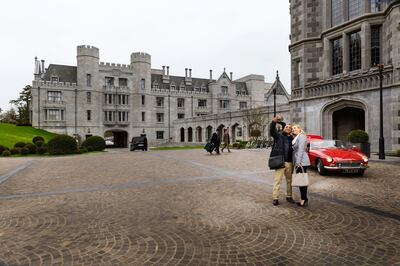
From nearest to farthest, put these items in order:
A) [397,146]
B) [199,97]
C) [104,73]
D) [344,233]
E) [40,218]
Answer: [344,233] < [40,218] < [397,146] < [104,73] < [199,97]

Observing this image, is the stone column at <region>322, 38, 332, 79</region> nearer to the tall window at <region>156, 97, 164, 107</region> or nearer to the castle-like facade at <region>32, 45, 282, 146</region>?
the castle-like facade at <region>32, 45, 282, 146</region>

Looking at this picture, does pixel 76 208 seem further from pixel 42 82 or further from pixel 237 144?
pixel 42 82

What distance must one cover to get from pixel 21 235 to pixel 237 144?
1114 inches

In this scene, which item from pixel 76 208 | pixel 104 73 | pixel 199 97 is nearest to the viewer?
pixel 76 208

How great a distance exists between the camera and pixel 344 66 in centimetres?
2047

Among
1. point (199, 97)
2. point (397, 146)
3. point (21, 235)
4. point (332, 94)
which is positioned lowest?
point (21, 235)

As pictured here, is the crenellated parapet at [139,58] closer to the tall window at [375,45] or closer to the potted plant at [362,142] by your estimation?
the tall window at [375,45]

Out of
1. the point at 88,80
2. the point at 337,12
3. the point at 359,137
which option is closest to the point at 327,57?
the point at 337,12

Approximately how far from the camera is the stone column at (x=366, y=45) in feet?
61.9

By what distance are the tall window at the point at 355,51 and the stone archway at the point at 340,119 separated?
311 centimetres

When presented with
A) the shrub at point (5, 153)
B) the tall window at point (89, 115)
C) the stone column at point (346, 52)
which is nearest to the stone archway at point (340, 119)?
the stone column at point (346, 52)

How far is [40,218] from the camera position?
17.4 ft

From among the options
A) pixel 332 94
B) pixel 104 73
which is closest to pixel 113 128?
pixel 104 73

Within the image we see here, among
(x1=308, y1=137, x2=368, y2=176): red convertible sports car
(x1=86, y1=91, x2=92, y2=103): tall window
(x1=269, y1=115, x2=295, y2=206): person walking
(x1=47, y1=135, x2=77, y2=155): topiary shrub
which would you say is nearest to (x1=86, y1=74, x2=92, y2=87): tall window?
(x1=86, y1=91, x2=92, y2=103): tall window
